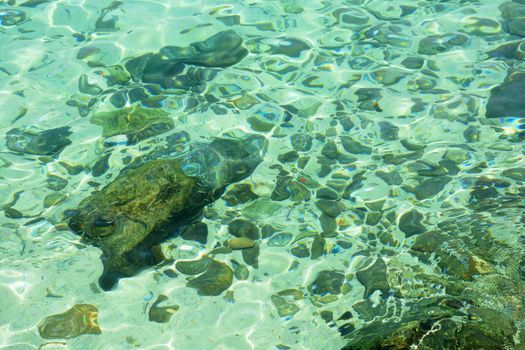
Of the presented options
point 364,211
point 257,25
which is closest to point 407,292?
point 364,211

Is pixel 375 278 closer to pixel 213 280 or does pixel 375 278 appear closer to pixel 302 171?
pixel 213 280

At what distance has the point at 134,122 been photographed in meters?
5.72

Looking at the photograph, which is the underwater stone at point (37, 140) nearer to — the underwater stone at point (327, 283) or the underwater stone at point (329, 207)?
the underwater stone at point (329, 207)

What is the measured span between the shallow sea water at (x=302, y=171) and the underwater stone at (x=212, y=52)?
151 millimetres

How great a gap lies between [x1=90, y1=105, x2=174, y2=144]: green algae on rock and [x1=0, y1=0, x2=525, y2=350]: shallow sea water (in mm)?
75

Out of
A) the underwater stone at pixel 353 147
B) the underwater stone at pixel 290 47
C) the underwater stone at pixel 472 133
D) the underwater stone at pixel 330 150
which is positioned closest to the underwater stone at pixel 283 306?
→ the underwater stone at pixel 330 150

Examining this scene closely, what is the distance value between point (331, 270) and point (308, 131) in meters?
1.69

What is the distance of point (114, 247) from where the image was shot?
4.41m

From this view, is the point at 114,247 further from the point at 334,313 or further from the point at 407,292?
the point at 407,292

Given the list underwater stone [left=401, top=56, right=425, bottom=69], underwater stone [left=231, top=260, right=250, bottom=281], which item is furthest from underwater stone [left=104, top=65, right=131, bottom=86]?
underwater stone [left=401, top=56, right=425, bottom=69]

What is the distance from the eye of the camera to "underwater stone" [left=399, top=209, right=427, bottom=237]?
15.2 ft

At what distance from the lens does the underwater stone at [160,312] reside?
408 cm

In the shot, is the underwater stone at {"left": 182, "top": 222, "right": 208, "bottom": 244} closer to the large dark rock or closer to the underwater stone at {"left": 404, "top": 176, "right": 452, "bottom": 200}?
the large dark rock

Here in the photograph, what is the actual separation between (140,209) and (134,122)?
1430 millimetres
